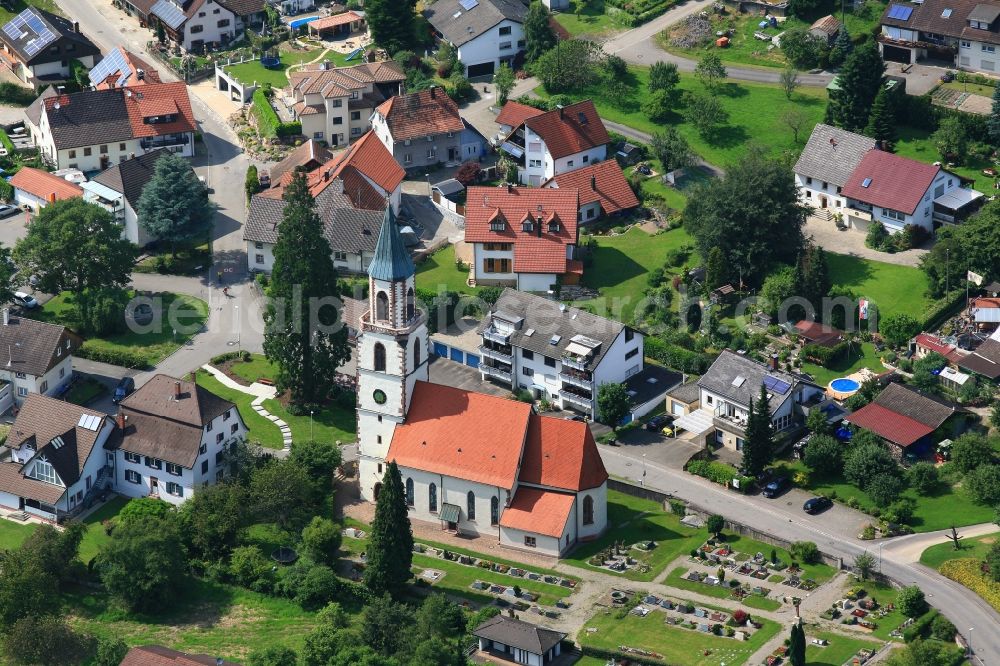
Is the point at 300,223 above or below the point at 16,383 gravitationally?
above

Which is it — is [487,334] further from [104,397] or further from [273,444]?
[104,397]

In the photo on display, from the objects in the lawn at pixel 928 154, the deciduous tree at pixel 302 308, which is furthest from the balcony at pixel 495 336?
the lawn at pixel 928 154

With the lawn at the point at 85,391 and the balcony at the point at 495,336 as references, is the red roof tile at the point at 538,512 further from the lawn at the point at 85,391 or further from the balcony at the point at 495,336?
the lawn at the point at 85,391

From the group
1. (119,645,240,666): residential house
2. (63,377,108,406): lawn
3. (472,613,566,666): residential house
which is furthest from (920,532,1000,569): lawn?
(63,377,108,406): lawn

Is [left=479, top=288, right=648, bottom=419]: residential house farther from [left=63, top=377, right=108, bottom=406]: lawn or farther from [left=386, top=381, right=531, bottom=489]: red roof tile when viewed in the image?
[left=63, top=377, right=108, bottom=406]: lawn

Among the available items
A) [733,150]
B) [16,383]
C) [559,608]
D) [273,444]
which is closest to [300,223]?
[273,444]

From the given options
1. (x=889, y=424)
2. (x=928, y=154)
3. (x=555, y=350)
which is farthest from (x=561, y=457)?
(x=928, y=154)
